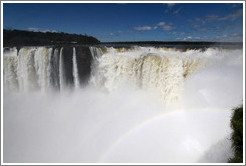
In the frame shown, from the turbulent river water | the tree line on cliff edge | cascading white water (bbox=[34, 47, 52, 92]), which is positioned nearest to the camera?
the turbulent river water

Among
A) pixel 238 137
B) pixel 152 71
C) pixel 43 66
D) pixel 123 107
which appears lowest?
pixel 123 107

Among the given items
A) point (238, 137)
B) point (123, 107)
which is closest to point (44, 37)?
point (123, 107)

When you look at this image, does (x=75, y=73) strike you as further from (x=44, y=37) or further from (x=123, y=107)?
(x=44, y=37)

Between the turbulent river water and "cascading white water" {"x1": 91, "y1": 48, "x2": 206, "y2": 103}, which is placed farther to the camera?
"cascading white water" {"x1": 91, "y1": 48, "x2": 206, "y2": 103}

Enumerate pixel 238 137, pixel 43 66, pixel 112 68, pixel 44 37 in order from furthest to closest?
pixel 44 37 → pixel 43 66 → pixel 112 68 → pixel 238 137

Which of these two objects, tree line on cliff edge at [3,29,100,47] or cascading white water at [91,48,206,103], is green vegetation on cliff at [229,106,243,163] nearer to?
cascading white water at [91,48,206,103]

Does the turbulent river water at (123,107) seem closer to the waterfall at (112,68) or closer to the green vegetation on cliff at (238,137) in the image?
the waterfall at (112,68)

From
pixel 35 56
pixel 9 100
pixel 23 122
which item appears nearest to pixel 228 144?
pixel 23 122

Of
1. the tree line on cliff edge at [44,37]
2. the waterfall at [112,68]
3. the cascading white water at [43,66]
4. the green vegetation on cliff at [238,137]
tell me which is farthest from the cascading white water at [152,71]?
the tree line on cliff edge at [44,37]

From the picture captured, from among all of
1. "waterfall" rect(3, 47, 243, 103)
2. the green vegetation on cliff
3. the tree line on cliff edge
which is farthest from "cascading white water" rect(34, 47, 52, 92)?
the tree line on cliff edge
